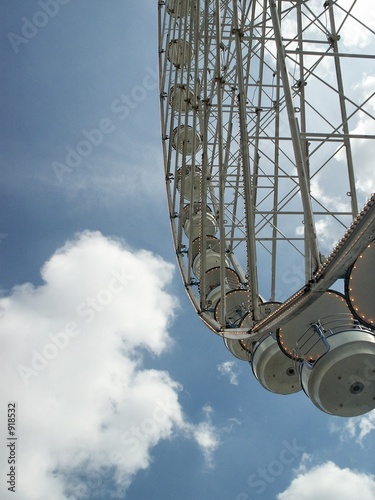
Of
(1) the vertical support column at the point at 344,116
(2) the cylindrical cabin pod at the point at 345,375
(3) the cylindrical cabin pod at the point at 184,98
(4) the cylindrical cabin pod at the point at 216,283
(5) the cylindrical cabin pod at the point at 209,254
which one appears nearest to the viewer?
(2) the cylindrical cabin pod at the point at 345,375

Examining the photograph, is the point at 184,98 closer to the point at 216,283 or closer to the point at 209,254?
the point at 209,254

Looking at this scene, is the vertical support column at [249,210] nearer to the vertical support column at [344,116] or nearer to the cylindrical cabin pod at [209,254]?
the vertical support column at [344,116]

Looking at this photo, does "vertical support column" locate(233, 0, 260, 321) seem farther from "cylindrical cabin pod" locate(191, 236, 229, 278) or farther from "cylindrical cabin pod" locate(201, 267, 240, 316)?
"cylindrical cabin pod" locate(191, 236, 229, 278)

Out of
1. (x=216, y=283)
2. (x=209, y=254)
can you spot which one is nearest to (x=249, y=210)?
(x=216, y=283)

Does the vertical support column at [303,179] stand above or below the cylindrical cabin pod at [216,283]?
below

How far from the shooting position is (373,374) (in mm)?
8969

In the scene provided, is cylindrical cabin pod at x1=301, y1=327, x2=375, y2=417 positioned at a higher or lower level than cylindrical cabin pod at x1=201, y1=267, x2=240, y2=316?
lower

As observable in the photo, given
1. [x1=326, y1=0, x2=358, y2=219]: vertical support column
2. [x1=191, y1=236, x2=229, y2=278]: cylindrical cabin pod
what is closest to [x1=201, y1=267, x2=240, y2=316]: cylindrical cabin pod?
[x1=191, y1=236, x2=229, y2=278]: cylindrical cabin pod

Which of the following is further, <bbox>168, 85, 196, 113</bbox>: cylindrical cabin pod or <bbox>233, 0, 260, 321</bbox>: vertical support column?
<bbox>168, 85, 196, 113</bbox>: cylindrical cabin pod

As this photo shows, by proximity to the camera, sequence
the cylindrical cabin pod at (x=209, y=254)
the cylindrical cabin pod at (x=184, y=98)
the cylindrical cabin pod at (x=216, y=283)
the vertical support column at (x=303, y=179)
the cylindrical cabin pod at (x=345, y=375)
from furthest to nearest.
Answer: the cylindrical cabin pod at (x=209, y=254) → the cylindrical cabin pod at (x=216, y=283) → the cylindrical cabin pod at (x=184, y=98) → the cylindrical cabin pod at (x=345, y=375) → the vertical support column at (x=303, y=179)

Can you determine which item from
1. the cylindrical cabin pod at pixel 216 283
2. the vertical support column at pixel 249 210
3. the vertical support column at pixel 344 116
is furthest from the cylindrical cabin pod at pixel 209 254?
the vertical support column at pixel 344 116

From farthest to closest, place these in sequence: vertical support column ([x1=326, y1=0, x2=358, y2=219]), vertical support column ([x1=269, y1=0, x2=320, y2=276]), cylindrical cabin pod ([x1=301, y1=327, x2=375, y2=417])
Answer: vertical support column ([x1=326, y1=0, x2=358, y2=219]) → cylindrical cabin pod ([x1=301, y1=327, x2=375, y2=417]) → vertical support column ([x1=269, y1=0, x2=320, y2=276])

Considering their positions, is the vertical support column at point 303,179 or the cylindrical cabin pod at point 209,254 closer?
the vertical support column at point 303,179

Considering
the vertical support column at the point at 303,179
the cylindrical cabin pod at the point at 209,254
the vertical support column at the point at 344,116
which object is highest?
the cylindrical cabin pod at the point at 209,254
